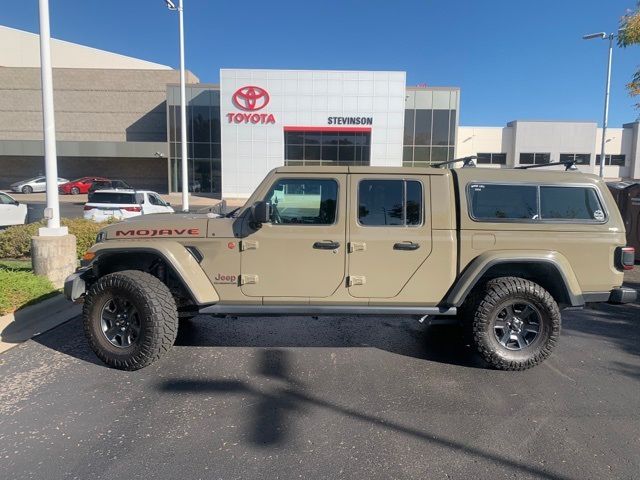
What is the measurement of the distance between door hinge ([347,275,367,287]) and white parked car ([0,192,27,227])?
12.5 m

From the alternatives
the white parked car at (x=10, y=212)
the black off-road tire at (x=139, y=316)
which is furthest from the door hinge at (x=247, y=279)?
the white parked car at (x=10, y=212)

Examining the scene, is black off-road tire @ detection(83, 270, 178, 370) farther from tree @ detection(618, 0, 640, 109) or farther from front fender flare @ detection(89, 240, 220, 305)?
tree @ detection(618, 0, 640, 109)

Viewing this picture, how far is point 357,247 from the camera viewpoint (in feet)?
13.6

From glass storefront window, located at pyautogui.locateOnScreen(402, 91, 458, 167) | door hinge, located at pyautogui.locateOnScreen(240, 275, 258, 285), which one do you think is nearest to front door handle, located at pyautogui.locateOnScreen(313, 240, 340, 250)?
door hinge, located at pyautogui.locateOnScreen(240, 275, 258, 285)

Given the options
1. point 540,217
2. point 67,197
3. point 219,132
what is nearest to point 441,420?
point 540,217

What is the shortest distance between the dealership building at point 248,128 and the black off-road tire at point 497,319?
75.9 ft

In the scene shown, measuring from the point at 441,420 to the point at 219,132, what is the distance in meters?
34.5

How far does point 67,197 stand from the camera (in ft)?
112

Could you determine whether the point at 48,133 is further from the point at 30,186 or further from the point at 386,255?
the point at 30,186

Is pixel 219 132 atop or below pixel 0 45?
below

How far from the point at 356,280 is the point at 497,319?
1.42 metres

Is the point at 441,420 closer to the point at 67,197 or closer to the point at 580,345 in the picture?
the point at 580,345

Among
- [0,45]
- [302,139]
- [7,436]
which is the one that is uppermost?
[0,45]

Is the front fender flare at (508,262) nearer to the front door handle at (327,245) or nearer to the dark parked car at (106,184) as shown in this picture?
the front door handle at (327,245)
